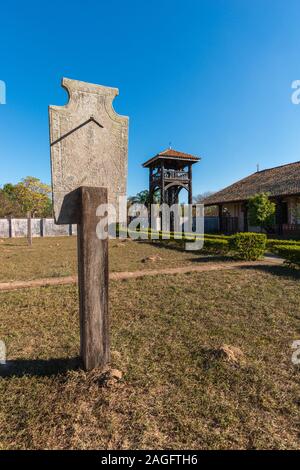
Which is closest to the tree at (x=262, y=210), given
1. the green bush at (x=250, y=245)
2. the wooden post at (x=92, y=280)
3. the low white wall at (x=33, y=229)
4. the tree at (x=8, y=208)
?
the green bush at (x=250, y=245)

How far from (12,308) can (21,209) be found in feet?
136

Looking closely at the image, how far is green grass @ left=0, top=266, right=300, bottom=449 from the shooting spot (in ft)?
7.48

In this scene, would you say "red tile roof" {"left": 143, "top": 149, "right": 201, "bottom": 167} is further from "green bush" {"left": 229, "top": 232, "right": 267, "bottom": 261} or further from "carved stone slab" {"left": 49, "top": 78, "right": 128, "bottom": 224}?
"carved stone slab" {"left": 49, "top": 78, "right": 128, "bottom": 224}

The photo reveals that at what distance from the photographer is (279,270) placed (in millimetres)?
8867

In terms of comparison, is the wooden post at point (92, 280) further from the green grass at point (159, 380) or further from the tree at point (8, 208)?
the tree at point (8, 208)

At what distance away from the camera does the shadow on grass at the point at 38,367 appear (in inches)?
127

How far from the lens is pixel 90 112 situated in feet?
9.78

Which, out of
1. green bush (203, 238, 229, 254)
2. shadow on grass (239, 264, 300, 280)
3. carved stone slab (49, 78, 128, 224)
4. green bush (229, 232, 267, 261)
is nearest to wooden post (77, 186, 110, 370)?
carved stone slab (49, 78, 128, 224)

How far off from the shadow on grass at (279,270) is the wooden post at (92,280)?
6.62 metres

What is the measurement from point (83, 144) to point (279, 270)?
8.01 metres

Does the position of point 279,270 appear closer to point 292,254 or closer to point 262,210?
point 292,254

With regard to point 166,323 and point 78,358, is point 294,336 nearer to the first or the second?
point 166,323

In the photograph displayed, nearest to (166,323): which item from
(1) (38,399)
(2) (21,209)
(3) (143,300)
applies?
(3) (143,300)

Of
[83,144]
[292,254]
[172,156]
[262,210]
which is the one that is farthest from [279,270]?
[172,156]
